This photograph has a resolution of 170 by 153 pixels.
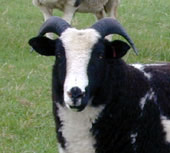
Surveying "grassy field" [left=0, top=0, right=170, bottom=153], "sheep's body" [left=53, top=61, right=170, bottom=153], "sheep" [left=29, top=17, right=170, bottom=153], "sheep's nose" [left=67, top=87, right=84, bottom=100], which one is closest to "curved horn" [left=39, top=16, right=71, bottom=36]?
"sheep" [left=29, top=17, right=170, bottom=153]

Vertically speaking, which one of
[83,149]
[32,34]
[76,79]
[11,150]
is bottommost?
[32,34]

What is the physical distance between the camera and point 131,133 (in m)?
4.98

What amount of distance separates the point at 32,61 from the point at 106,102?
4.91 meters

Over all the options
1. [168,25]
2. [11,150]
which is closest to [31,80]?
[11,150]

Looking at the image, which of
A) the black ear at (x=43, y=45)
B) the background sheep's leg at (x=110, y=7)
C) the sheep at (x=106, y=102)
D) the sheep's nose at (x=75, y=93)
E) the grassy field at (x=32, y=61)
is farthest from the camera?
the background sheep's leg at (x=110, y=7)

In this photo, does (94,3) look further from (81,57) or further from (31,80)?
(81,57)

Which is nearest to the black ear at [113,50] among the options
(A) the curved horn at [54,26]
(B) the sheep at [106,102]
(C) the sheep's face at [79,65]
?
(B) the sheep at [106,102]

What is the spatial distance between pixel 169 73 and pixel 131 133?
2.33 feet

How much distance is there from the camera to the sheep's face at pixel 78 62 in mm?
4512

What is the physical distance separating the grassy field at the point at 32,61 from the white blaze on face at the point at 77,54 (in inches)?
68.1

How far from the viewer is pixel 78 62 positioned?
4668 mm

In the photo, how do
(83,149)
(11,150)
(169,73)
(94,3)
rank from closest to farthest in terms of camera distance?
(83,149) → (169,73) → (11,150) → (94,3)

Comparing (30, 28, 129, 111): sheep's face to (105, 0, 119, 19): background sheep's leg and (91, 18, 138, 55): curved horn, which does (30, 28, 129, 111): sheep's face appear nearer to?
(91, 18, 138, 55): curved horn

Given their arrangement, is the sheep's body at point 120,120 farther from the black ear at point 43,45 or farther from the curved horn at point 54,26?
the curved horn at point 54,26
